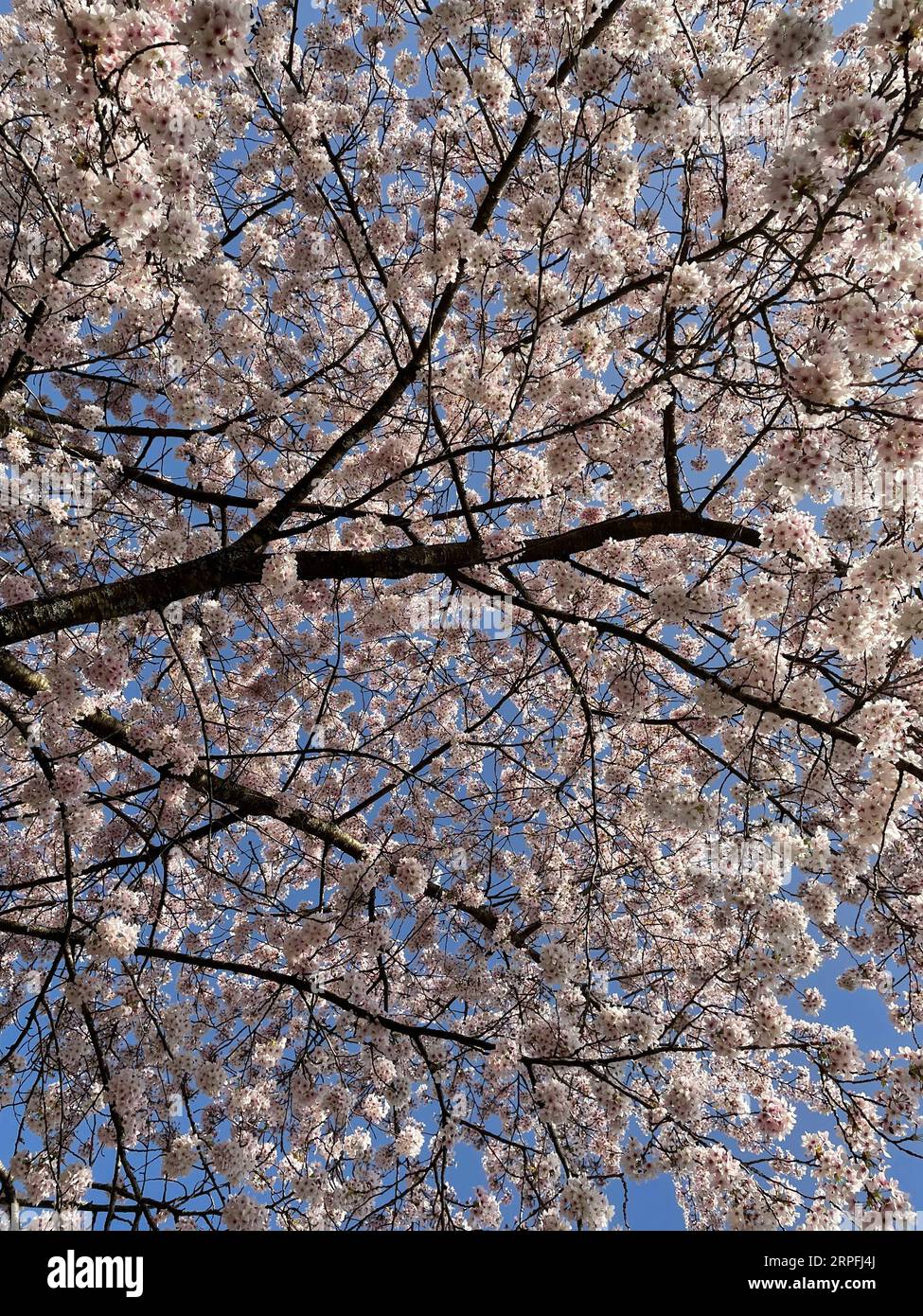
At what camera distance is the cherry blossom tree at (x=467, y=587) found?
3.40 meters

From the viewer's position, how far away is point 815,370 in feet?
10.0

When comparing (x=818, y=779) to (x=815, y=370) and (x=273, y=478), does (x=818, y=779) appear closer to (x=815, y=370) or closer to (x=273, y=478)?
(x=815, y=370)

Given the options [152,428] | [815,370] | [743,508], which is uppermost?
[152,428]

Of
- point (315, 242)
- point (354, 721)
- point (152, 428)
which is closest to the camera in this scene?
point (315, 242)

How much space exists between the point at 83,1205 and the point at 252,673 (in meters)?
4.66

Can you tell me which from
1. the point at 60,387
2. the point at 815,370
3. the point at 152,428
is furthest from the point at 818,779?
the point at 60,387

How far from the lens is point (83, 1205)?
143 inches

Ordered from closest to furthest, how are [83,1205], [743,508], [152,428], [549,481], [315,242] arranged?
[83,1205]
[549,481]
[315,242]
[152,428]
[743,508]

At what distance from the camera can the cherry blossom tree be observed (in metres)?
3.40

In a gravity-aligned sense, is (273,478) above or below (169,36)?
above

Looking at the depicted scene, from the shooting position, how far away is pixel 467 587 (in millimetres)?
5488

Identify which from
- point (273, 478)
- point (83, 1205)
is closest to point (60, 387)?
point (273, 478)
